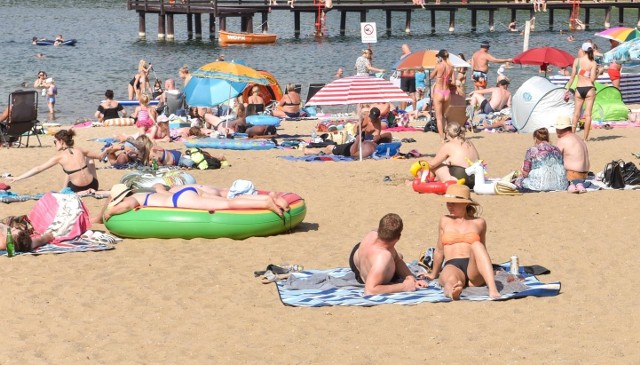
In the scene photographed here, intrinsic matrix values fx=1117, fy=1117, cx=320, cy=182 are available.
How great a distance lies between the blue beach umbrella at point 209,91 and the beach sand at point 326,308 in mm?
5758

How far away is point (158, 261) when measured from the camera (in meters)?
8.83

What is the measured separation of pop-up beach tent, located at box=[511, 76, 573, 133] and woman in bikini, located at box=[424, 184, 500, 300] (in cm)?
904

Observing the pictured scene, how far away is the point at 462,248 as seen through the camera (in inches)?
300

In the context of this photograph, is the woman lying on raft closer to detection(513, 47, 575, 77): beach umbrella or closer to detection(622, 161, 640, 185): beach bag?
detection(622, 161, 640, 185): beach bag

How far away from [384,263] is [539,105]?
31.4 feet

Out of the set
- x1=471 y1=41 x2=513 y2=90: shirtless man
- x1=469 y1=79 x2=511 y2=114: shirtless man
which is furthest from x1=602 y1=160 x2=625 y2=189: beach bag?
x1=471 y1=41 x2=513 y2=90: shirtless man

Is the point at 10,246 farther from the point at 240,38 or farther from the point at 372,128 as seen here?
the point at 240,38

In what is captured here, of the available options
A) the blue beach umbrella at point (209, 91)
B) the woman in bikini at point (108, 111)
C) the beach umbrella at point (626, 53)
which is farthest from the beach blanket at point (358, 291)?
the beach umbrella at point (626, 53)

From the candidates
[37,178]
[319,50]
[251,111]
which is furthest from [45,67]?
[37,178]

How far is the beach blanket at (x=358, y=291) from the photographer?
24.6 feet

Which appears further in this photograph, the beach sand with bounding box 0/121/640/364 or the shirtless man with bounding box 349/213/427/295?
the shirtless man with bounding box 349/213/427/295

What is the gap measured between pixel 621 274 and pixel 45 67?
102ft

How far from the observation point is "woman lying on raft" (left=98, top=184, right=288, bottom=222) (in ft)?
31.1

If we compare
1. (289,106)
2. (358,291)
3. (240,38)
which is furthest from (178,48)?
(358,291)
